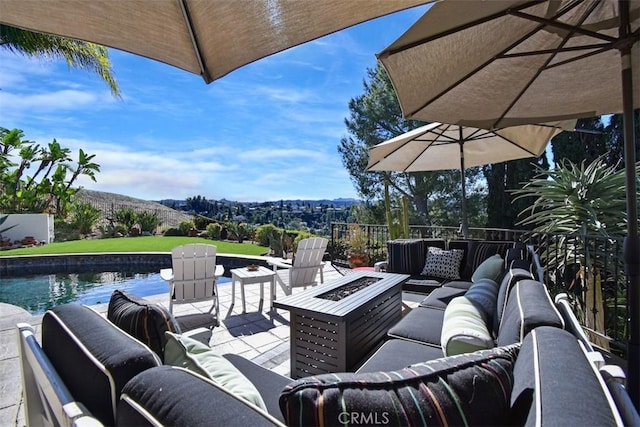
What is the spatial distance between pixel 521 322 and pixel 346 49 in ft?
35.7

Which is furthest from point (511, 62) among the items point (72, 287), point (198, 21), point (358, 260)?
point (72, 287)

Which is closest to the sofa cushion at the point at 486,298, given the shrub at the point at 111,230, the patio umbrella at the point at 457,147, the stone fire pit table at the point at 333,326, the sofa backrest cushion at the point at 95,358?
the stone fire pit table at the point at 333,326

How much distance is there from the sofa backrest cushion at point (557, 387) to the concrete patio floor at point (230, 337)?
227 cm

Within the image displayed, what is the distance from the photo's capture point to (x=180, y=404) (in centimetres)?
79

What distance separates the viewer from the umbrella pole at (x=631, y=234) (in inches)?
61.2

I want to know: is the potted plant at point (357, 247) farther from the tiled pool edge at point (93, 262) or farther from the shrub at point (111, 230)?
the shrub at point (111, 230)

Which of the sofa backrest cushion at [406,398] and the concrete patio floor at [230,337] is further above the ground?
the sofa backrest cushion at [406,398]

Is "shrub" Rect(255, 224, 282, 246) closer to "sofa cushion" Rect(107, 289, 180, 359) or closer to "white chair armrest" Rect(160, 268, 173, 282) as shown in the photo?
"white chair armrest" Rect(160, 268, 173, 282)

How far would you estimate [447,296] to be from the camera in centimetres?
350

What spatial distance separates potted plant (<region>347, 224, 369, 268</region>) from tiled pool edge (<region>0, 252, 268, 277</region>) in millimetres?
2380

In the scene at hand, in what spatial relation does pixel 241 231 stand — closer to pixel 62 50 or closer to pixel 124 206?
pixel 124 206

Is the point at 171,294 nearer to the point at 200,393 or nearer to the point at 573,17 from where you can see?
the point at 200,393

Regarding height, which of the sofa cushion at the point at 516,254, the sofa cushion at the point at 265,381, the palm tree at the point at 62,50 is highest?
the palm tree at the point at 62,50

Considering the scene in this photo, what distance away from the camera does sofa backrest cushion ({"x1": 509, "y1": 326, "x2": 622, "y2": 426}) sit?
2.30 ft
